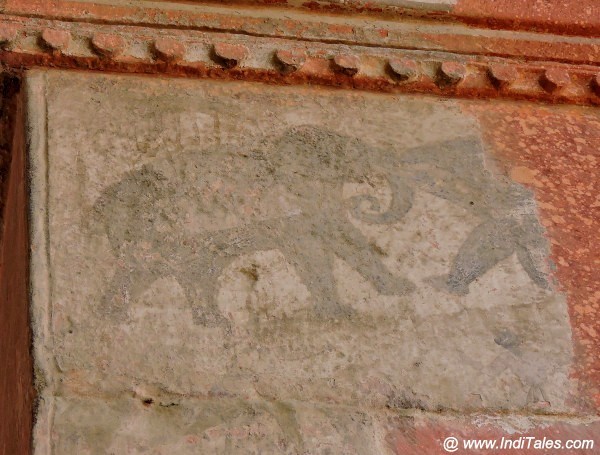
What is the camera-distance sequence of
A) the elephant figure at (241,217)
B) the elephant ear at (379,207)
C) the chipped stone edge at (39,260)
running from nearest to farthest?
the chipped stone edge at (39,260), the elephant figure at (241,217), the elephant ear at (379,207)

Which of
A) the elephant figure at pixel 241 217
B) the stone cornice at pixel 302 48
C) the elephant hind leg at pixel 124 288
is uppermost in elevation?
the stone cornice at pixel 302 48

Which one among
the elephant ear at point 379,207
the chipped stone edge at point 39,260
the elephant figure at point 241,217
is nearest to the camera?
the chipped stone edge at point 39,260

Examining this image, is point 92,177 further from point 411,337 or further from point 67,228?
point 411,337

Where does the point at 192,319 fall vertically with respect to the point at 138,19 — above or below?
below

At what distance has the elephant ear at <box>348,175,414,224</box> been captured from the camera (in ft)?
4.61

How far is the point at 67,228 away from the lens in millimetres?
1309

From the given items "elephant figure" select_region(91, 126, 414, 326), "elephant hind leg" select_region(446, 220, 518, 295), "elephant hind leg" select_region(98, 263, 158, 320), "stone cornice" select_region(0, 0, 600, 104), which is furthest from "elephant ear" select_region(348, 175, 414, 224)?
"elephant hind leg" select_region(98, 263, 158, 320)

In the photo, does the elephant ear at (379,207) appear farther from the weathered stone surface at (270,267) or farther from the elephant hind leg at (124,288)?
the elephant hind leg at (124,288)

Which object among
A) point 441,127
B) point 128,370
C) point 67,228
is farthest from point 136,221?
point 441,127

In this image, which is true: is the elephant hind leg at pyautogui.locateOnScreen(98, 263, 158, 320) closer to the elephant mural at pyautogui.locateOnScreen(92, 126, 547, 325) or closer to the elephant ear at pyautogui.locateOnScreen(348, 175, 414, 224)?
the elephant mural at pyautogui.locateOnScreen(92, 126, 547, 325)

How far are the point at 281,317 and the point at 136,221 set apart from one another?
0.89 ft

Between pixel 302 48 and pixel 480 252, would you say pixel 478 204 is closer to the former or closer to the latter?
pixel 480 252

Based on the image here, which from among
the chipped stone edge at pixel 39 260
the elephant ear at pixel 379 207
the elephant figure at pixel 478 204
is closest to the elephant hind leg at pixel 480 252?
the elephant figure at pixel 478 204

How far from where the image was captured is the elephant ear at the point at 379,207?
140 centimetres
